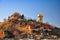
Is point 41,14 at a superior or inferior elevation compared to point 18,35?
superior

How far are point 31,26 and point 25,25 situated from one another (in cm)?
8

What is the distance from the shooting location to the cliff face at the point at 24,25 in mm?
2906

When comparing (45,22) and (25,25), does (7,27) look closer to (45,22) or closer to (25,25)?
(25,25)

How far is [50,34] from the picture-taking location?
2906 millimetres

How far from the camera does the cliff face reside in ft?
9.53

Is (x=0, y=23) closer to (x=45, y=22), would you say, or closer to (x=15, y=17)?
(x=15, y=17)

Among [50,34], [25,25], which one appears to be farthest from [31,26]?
[50,34]

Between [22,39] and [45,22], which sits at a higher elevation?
[45,22]

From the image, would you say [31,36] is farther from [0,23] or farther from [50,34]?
[0,23]

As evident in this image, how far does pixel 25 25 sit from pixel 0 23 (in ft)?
1.13

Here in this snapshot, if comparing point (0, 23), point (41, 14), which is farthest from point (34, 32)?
point (0, 23)

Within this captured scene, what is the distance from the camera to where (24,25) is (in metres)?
2.94

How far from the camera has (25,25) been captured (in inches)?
115

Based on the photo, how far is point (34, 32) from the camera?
290 cm
